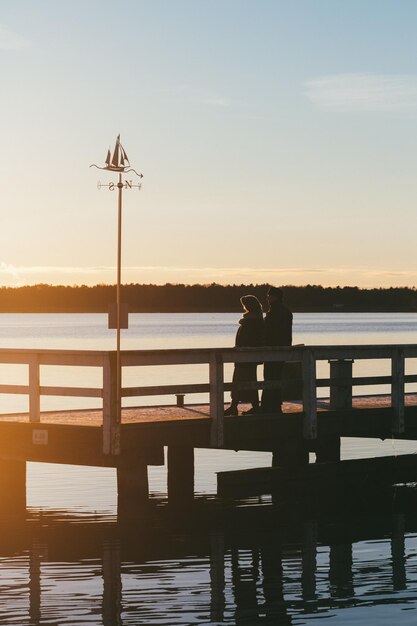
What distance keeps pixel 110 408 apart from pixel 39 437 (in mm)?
1547

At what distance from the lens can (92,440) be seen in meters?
17.1

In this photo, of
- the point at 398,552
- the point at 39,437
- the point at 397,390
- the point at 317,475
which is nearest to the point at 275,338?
the point at 317,475

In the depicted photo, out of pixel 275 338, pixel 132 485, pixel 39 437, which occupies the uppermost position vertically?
pixel 275 338

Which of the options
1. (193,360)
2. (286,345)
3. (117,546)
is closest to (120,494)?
(117,546)

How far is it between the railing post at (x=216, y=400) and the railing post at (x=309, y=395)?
1636 mm

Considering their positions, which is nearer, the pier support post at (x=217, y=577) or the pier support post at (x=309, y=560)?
the pier support post at (x=217, y=577)

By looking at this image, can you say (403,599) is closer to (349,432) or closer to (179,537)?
(179,537)

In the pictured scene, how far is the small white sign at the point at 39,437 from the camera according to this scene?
1756cm

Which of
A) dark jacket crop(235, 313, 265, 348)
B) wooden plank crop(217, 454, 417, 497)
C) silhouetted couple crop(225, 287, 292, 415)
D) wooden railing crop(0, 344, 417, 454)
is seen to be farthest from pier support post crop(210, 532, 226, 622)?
dark jacket crop(235, 313, 265, 348)

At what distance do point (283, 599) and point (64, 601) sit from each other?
2368 mm

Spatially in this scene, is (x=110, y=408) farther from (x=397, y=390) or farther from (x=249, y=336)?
(x=397, y=390)

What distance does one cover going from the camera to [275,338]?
19.0m

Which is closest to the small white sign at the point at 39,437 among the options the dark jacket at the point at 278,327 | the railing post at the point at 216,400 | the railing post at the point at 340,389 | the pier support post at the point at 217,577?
the railing post at the point at 216,400

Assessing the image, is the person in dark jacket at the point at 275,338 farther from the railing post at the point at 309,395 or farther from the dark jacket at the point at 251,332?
the railing post at the point at 309,395
